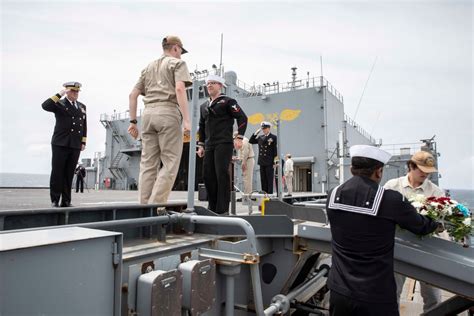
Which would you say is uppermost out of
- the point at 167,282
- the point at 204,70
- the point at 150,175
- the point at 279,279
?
the point at 204,70

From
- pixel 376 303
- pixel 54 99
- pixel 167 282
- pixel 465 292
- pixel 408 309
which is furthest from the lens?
pixel 408 309

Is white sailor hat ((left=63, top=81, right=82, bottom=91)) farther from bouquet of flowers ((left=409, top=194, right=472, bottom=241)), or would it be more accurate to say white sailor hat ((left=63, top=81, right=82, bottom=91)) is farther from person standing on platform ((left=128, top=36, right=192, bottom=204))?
bouquet of flowers ((left=409, top=194, right=472, bottom=241))

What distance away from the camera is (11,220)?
6.08 feet

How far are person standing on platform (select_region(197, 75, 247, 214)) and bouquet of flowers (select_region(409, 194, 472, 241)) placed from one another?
5.88 feet

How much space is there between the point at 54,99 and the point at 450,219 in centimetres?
407

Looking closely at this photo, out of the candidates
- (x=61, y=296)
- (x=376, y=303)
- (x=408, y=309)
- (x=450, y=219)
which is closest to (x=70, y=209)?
(x=61, y=296)

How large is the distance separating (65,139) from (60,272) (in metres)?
2.93

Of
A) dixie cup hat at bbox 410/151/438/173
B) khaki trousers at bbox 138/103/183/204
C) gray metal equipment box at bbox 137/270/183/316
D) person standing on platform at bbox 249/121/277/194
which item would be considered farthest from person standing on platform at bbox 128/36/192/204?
person standing on platform at bbox 249/121/277/194

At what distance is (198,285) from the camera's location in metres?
1.95

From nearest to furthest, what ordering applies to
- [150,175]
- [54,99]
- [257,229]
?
[257,229]
[150,175]
[54,99]

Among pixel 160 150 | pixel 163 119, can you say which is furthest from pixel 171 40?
pixel 160 150

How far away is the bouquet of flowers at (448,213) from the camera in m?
2.41

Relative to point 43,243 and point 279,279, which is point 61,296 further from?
point 279,279

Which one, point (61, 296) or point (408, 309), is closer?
point (61, 296)
